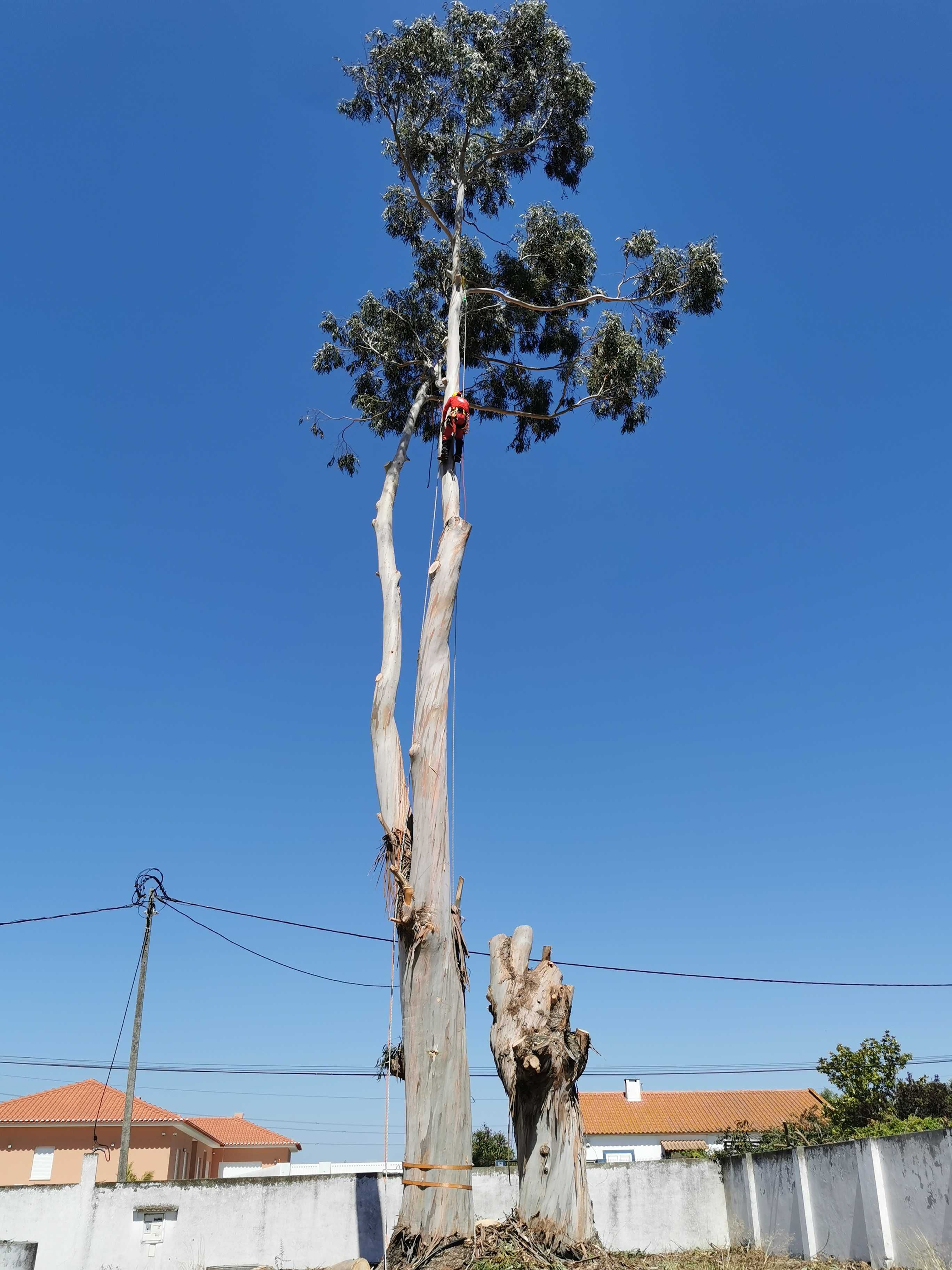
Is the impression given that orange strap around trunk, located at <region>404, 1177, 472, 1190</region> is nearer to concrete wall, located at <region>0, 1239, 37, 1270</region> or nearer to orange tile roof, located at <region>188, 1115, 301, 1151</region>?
concrete wall, located at <region>0, 1239, 37, 1270</region>

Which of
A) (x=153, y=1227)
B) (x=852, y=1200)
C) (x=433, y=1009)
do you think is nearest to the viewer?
(x=433, y=1009)

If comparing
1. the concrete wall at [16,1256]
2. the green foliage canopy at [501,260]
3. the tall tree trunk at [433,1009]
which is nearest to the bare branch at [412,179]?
the green foliage canopy at [501,260]

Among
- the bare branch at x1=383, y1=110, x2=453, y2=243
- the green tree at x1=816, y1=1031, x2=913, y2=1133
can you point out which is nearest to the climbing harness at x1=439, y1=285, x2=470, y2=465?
the bare branch at x1=383, y1=110, x2=453, y2=243

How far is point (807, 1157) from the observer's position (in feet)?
42.8

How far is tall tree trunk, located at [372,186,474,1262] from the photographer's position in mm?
7008

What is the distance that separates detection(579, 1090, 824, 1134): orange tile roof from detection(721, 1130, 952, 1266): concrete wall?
2608 centimetres

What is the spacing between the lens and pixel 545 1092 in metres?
7.96

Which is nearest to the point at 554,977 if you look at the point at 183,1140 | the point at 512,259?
the point at 512,259

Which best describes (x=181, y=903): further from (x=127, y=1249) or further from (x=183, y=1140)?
(x=183, y=1140)

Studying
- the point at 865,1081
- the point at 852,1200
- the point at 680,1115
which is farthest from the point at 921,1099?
the point at 680,1115

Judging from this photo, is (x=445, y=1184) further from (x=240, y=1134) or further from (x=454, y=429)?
(x=240, y=1134)

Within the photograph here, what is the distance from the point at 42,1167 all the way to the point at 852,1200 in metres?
22.1

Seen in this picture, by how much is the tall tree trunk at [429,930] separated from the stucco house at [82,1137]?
67.0 ft

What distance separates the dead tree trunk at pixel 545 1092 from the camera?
753 cm
